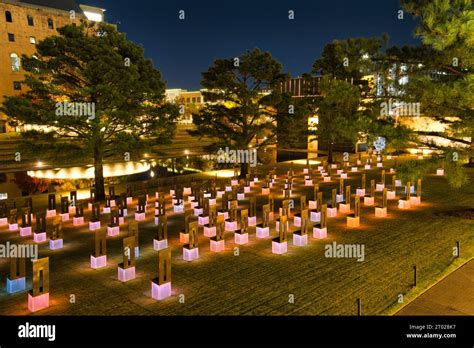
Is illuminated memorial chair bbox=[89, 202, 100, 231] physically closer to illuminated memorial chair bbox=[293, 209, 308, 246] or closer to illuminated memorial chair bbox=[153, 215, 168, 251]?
illuminated memorial chair bbox=[153, 215, 168, 251]

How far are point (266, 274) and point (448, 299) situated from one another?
151 inches

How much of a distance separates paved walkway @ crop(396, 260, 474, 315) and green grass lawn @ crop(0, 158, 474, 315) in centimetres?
24

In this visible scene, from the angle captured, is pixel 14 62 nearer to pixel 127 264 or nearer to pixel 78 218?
pixel 78 218

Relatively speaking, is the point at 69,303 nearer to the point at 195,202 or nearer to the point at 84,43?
the point at 195,202

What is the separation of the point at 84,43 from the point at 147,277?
10978mm

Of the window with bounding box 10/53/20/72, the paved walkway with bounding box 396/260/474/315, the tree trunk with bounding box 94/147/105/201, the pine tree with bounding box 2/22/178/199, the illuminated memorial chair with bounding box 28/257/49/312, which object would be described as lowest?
the paved walkway with bounding box 396/260/474/315

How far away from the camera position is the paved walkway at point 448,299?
7.24m

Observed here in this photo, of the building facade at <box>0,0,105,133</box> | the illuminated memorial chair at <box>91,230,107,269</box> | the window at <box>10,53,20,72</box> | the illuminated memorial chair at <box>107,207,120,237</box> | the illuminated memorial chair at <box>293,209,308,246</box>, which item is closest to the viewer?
the illuminated memorial chair at <box>91,230,107,269</box>

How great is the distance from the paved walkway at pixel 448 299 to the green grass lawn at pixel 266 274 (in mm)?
240

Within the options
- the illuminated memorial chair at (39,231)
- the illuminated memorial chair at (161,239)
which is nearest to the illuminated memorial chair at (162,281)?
the illuminated memorial chair at (161,239)

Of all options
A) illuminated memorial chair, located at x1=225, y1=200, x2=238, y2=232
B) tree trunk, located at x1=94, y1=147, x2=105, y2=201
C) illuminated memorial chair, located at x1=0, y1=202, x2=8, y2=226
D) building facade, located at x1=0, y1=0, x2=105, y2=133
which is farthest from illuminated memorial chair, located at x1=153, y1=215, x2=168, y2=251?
building facade, located at x1=0, y1=0, x2=105, y2=133

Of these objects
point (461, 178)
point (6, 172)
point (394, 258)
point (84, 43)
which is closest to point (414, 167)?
point (461, 178)

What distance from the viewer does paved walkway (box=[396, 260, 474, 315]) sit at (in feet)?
23.7

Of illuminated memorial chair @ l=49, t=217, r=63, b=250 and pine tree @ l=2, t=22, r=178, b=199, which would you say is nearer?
illuminated memorial chair @ l=49, t=217, r=63, b=250
